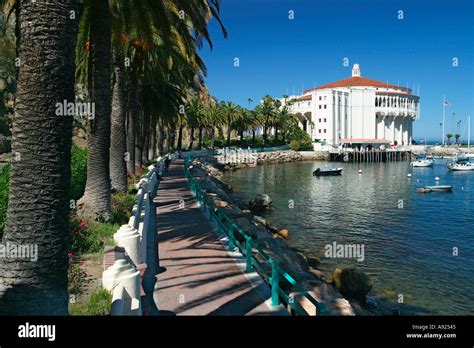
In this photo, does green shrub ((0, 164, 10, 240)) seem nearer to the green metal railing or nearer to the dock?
the green metal railing

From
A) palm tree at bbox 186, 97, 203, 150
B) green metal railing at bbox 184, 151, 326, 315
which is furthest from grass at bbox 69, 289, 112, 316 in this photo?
palm tree at bbox 186, 97, 203, 150

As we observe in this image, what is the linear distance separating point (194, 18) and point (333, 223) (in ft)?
57.7

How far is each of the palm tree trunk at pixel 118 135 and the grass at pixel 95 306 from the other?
39.4 feet

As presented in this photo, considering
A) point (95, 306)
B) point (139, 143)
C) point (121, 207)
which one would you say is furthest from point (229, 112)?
point (95, 306)

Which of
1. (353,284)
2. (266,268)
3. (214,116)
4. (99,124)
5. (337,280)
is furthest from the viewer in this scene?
(214,116)

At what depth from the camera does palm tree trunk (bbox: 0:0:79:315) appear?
509cm

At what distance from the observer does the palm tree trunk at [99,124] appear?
41.8 ft

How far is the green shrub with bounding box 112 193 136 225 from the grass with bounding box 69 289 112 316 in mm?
6505

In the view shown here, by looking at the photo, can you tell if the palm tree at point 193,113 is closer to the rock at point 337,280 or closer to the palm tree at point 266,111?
the palm tree at point 266,111

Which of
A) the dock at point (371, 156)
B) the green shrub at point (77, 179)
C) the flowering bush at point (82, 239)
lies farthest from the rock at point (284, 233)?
the dock at point (371, 156)

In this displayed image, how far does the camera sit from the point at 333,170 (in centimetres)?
6253

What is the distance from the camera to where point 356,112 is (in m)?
117

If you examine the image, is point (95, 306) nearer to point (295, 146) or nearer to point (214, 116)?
point (214, 116)

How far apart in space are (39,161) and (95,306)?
261 cm
